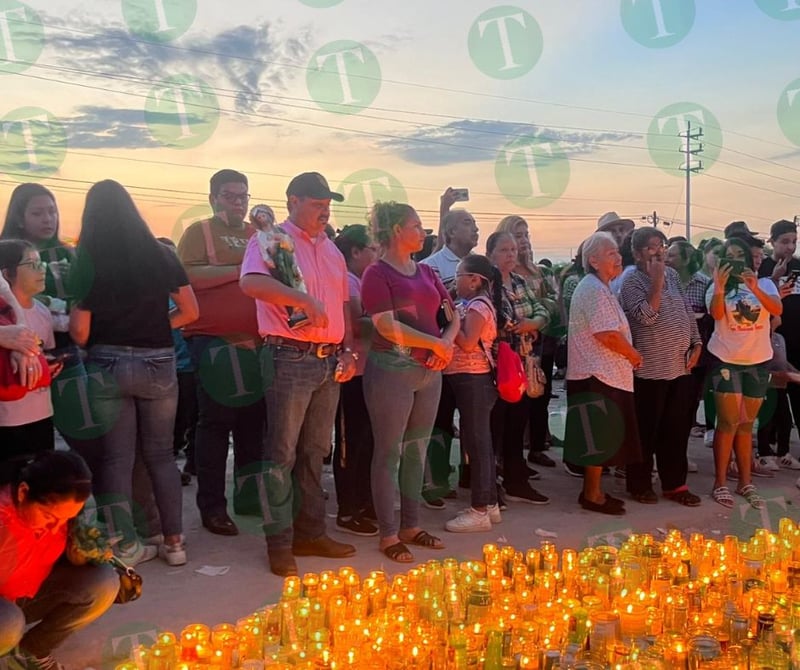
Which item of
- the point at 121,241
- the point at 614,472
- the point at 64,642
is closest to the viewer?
the point at 64,642

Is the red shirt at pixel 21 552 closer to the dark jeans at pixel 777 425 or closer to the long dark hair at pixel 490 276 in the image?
the long dark hair at pixel 490 276

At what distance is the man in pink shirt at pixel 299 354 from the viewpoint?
3.71 metres

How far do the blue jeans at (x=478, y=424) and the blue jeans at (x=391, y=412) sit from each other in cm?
41

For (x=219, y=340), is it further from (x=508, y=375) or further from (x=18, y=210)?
(x=508, y=375)

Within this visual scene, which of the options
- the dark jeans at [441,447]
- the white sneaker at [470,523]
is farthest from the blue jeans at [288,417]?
the dark jeans at [441,447]

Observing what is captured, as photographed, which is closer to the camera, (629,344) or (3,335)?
(3,335)

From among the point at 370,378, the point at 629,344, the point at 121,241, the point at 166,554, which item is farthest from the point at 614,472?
the point at 121,241

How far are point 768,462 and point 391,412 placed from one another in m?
3.80

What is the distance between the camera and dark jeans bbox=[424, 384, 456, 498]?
530 centimetres

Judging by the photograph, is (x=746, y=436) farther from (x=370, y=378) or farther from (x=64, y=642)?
(x=64, y=642)

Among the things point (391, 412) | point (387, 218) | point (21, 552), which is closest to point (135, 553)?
point (21, 552)

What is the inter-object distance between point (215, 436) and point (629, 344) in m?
2.50

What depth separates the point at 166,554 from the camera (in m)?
3.87

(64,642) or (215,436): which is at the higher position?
(215,436)
